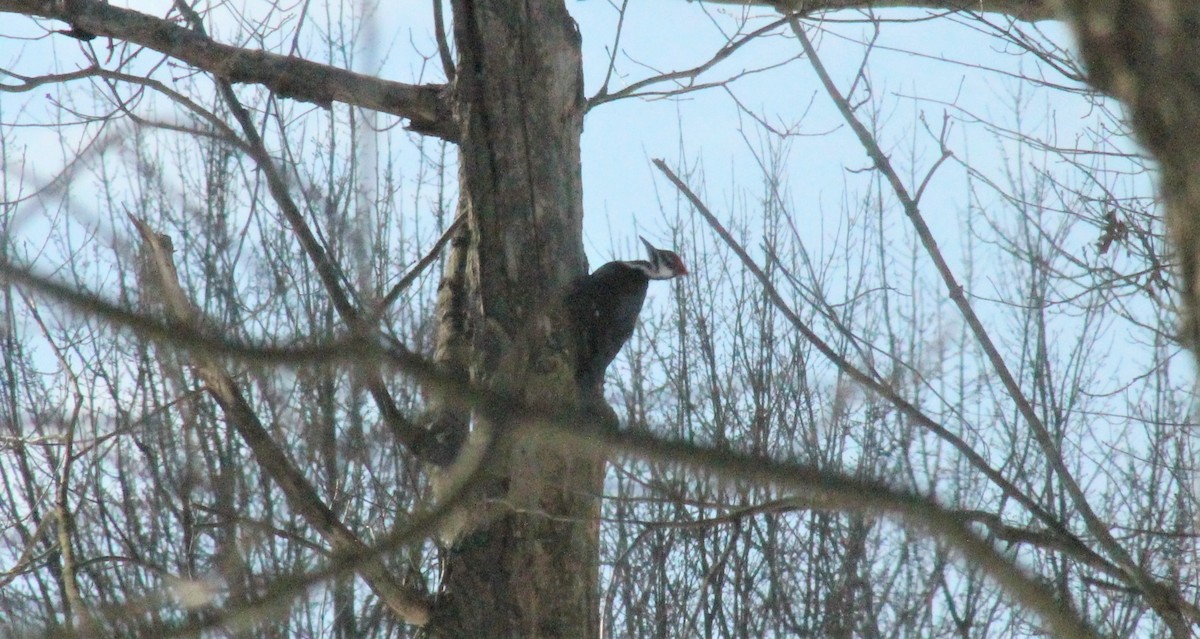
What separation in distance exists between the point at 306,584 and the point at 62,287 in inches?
18.2

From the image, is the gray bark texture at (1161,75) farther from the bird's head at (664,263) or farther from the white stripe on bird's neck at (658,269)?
the bird's head at (664,263)

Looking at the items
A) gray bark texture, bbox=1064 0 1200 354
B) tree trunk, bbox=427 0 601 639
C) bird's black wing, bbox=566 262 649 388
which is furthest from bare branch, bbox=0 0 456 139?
gray bark texture, bbox=1064 0 1200 354

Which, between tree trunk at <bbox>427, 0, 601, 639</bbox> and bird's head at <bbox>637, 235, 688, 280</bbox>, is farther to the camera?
bird's head at <bbox>637, 235, 688, 280</bbox>

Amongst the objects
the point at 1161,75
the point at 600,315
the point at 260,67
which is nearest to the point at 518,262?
the point at 600,315

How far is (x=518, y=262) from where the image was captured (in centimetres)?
381

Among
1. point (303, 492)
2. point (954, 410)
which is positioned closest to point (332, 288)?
point (303, 492)

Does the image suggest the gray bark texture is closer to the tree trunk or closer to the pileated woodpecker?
the tree trunk

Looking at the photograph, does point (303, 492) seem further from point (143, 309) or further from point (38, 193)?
point (143, 309)

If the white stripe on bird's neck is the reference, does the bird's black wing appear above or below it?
below

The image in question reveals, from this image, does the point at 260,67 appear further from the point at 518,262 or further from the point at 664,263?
the point at 664,263

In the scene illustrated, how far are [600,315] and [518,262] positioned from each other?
42cm

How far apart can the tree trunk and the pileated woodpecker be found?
3.2 inches

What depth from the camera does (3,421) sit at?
7344 mm

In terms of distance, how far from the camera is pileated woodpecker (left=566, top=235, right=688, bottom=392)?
4.00 m
